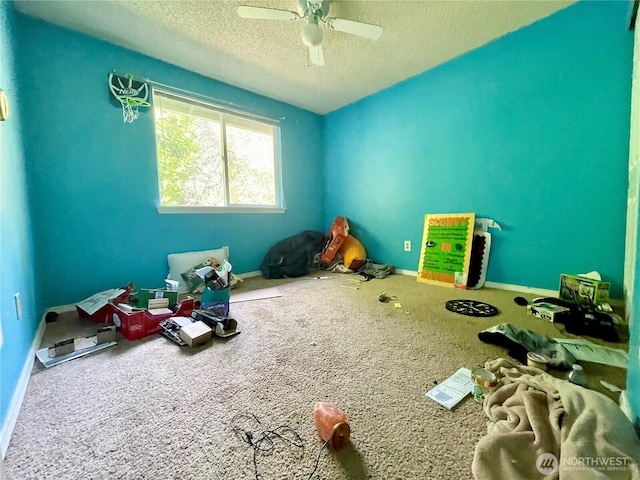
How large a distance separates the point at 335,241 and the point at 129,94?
2501 mm

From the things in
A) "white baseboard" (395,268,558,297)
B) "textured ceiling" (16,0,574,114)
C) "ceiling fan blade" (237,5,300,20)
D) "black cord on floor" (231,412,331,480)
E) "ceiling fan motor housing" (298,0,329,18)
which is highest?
"textured ceiling" (16,0,574,114)

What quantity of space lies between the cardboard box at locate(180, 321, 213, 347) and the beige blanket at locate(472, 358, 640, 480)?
1288 millimetres

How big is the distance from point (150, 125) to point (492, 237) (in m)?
3.28

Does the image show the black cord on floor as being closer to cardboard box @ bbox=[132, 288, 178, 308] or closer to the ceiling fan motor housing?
cardboard box @ bbox=[132, 288, 178, 308]

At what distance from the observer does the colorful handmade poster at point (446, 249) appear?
2402mm

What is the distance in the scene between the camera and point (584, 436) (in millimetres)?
621

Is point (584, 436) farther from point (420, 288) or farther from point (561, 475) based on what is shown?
point (420, 288)

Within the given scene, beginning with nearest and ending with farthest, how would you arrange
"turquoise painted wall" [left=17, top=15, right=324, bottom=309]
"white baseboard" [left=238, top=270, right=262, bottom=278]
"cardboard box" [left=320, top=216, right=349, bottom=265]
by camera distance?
"turquoise painted wall" [left=17, top=15, right=324, bottom=309] → "white baseboard" [left=238, top=270, right=262, bottom=278] → "cardboard box" [left=320, top=216, right=349, bottom=265]

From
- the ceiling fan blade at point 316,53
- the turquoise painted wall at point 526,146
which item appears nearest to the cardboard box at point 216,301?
the ceiling fan blade at point 316,53

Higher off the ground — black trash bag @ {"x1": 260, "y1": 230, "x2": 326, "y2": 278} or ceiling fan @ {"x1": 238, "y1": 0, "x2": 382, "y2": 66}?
ceiling fan @ {"x1": 238, "y1": 0, "x2": 382, "y2": 66}

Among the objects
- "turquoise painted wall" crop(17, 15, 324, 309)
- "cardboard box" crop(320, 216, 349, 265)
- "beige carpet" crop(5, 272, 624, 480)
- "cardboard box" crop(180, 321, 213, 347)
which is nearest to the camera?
"beige carpet" crop(5, 272, 624, 480)

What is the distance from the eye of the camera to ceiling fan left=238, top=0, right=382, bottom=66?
1.64 meters

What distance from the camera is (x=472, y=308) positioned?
182cm

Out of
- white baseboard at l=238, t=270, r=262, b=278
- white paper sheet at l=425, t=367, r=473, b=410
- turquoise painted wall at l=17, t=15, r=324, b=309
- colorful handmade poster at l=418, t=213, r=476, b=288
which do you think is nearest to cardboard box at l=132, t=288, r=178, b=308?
turquoise painted wall at l=17, t=15, r=324, b=309
